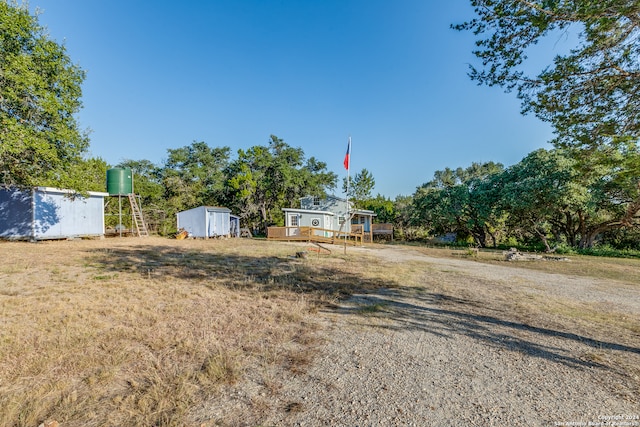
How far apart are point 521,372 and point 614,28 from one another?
4904 mm

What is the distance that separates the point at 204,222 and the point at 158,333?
58.2 ft

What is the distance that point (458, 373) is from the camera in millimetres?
2689

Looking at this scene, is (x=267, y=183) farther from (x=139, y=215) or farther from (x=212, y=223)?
(x=139, y=215)

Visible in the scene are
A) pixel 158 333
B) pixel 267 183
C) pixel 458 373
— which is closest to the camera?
pixel 458 373

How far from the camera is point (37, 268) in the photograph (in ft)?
24.0

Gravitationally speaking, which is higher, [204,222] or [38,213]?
[38,213]

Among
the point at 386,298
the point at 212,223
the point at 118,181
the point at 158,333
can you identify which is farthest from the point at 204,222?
the point at 158,333

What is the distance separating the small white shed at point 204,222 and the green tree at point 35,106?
833 centimetres

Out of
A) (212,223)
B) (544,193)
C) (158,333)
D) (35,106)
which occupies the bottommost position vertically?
(158,333)

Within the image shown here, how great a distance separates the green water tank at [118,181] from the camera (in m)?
18.4

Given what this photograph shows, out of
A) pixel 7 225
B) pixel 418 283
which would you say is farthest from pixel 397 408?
pixel 7 225

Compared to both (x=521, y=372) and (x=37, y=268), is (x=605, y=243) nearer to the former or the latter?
(x=521, y=372)

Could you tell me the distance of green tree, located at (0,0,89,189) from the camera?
9875mm

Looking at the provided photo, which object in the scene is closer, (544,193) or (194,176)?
(544,193)
